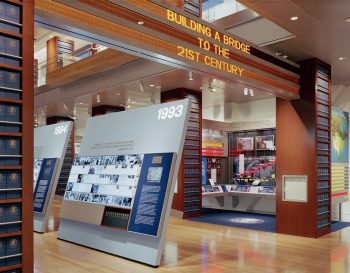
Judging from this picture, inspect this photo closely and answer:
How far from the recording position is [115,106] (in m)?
11.7

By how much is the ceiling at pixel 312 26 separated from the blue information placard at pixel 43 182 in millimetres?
5071

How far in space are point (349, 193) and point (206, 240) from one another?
4709mm

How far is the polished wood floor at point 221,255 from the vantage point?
499 centimetres

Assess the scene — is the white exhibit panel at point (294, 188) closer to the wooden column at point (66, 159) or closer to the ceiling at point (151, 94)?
the ceiling at point (151, 94)

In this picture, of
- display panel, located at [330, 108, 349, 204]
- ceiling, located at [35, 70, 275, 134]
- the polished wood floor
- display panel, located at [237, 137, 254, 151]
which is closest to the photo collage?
the polished wood floor

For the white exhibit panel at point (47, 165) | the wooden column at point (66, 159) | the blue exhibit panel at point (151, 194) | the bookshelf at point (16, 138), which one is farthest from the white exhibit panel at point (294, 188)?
the wooden column at point (66, 159)

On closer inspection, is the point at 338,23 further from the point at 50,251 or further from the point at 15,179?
the point at 50,251

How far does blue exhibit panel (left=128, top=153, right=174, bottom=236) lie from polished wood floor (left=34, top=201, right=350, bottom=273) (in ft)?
1.79

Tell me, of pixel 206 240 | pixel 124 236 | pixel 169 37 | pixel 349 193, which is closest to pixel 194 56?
pixel 169 37

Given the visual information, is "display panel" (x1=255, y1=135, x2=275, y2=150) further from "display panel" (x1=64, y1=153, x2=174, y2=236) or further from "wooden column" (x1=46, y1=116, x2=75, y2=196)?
"wooden column" (x1=46, y1=116, x2=75, y2=196)

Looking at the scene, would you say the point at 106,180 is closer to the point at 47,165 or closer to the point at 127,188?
the point at 127,188

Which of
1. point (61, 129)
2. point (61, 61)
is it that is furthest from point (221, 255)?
point (61, 61)

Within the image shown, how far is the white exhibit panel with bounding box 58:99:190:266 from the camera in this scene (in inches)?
206

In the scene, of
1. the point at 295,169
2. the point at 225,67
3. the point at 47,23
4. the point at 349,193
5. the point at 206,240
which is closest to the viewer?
the point at 47,23
